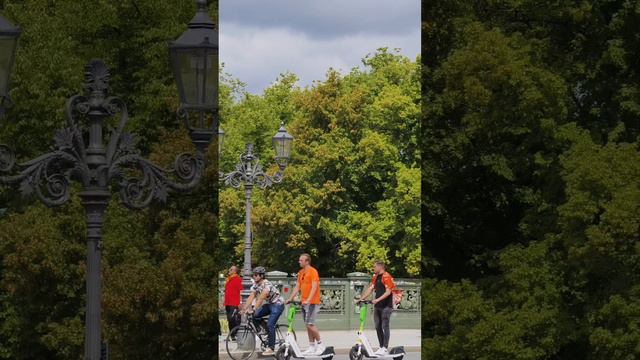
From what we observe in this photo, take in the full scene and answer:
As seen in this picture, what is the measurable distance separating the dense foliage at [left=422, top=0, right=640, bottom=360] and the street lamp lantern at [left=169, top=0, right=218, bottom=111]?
1095 centimetres

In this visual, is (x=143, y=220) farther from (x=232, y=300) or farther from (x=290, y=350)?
(x=290, y=350)

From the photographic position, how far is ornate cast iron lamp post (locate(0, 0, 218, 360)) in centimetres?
1381

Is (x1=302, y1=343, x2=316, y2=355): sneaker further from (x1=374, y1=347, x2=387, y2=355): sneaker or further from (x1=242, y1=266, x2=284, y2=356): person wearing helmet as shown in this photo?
(x1=374, y1=347, x2=387, y2=355): sneaker

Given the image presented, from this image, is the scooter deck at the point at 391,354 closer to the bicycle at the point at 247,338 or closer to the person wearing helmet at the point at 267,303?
the bicycle at the point at 247,338

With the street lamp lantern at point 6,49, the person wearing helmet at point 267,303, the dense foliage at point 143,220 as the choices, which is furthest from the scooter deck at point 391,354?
the street lamp lantern at point 6,49

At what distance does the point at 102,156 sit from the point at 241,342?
44.6 feet

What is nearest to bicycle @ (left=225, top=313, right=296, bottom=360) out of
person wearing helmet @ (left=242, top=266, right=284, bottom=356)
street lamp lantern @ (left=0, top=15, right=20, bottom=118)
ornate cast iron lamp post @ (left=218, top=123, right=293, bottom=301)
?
person wearing helmet @ (left=242, top=266, right=284, bottom=356)

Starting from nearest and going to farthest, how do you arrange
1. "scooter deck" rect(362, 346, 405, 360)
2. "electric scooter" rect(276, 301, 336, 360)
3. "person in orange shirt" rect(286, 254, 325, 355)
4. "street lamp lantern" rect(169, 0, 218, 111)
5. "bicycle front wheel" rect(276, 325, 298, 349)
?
"street lamp lantern" rect(169, 0, 218, 111) < "person in orange shirt" rect(286, 254, 325, 355) < "electric scooter" rect(276, 301, 336, 360) < "scooter deck" rect(362, 346, 405, 360) < "bicycle front wheel" rect(276, 325, 298, 349)

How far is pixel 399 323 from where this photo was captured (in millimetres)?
30766

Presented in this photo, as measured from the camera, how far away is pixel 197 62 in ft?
47.3

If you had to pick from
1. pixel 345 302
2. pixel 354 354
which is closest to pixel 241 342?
pixel 354 354

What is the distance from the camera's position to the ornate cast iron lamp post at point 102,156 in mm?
13812

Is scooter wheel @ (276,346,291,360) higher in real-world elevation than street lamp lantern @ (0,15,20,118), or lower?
lower

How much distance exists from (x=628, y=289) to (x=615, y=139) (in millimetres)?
2455
